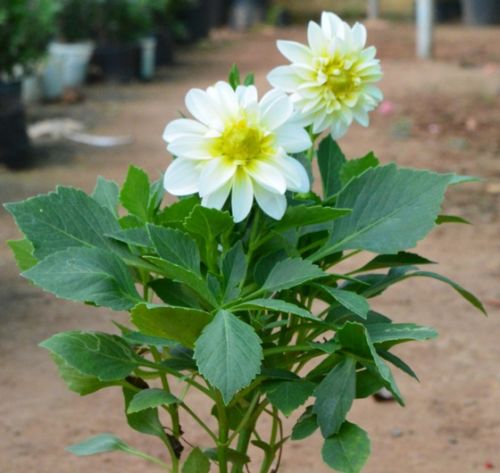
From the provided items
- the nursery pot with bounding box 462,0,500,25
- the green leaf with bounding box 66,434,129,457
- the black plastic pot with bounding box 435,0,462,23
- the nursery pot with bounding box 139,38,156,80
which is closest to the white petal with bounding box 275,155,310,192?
the green leaf with bounding box 66,434,129,457

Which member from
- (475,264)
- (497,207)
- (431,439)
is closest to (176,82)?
(497,207)

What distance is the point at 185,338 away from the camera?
5.14 feet

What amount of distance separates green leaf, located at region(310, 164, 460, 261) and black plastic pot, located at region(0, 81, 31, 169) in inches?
212

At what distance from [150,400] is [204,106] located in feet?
1.47

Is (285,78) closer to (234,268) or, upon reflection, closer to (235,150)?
(235,150)

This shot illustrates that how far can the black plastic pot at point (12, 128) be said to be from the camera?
684 centimetres

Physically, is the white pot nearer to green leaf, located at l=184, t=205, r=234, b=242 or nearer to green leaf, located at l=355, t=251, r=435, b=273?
green leaf, located at l=355, t=251, r=435, b=273

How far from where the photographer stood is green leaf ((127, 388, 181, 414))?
5.40 ft

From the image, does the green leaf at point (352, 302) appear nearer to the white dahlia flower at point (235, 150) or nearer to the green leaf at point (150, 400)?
the white dahlia flower at point (235, 150)

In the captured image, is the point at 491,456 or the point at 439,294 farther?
the point at 439,294

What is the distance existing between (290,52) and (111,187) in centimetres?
39

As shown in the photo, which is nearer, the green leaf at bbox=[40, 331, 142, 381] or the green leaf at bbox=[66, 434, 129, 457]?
the green leaf at bbox=[40, 331, 142, 381]

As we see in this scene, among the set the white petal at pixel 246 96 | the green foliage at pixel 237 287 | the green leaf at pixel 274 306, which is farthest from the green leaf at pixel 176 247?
the white petal at pixel 246 96

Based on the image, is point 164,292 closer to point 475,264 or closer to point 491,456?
point 491,456
